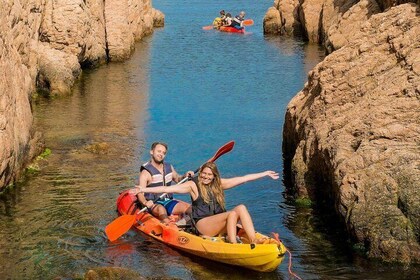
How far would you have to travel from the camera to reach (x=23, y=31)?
74.9 feet

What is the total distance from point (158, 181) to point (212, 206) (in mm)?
1954

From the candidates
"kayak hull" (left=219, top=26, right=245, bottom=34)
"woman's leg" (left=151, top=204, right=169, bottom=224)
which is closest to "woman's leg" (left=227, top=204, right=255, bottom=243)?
"woman's leg" (left=151, top=204, right=169, bottom=224)

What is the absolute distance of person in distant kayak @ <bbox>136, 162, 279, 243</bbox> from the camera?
1233cm

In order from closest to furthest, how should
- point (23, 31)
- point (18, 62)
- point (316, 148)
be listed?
1. point (316, 148)
2. point (18, 62)
3. point (23, 31)

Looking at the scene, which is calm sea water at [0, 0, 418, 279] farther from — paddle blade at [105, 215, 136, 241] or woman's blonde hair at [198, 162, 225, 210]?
woman's blonde hair at [198, 162, 225, 210]

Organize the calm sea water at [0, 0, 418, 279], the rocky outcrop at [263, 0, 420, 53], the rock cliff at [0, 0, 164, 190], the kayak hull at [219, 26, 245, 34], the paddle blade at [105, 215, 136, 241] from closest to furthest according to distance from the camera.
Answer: the calm sea water at [0, 0, 418, 279]
the paddle blade at [105, 215, 136, 241]
the rock cliff at [0, 0, 164, 190]
the rocky outcrop at [263, 0, 420, 53]
the kayak hull at [219, 26, 245, 34]

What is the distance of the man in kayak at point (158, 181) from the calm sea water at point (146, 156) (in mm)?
579

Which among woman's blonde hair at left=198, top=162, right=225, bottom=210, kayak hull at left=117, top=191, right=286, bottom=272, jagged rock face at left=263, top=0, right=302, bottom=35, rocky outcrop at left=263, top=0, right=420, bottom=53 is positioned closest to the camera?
kayak hull at left=117, top=191, right=286, bottom=272

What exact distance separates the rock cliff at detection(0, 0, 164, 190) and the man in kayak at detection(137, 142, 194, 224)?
269 centimetres

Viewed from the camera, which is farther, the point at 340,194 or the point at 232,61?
the point at 232,61

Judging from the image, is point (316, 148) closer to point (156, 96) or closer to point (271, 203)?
point (271, 203)

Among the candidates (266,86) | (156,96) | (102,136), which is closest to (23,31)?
(102,136)

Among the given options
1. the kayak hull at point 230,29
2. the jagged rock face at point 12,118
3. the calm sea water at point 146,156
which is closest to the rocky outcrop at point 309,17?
the kayak hull at point 230,29

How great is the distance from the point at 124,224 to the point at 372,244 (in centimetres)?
388
